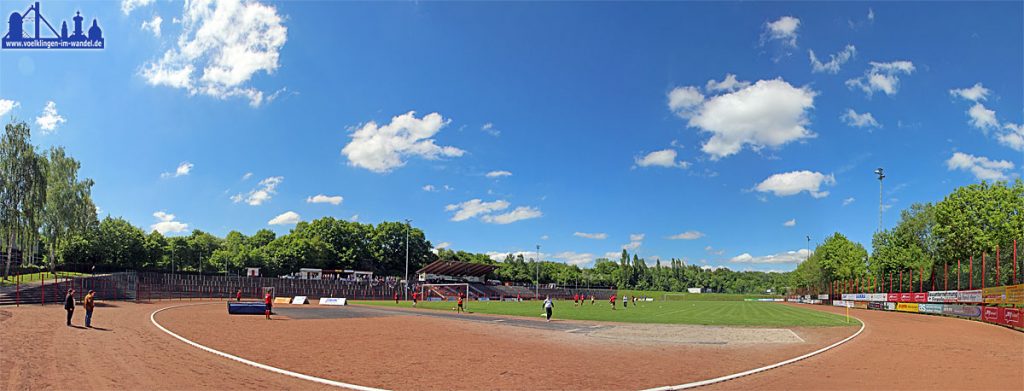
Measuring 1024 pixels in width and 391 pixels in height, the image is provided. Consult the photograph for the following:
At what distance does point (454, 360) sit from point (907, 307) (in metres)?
59.7

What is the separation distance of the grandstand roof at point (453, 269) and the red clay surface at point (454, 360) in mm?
91309

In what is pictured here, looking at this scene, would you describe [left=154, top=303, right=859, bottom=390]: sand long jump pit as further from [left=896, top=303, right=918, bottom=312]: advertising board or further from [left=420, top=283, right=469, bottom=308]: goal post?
[left=420, top=283, right=469, bottom=308]: goal post

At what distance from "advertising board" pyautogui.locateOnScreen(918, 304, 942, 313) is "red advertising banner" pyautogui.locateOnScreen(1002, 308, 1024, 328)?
58.0 feet

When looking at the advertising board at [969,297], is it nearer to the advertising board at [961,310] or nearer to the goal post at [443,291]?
the advertising board at [961,310]

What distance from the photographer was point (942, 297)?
4909 cm

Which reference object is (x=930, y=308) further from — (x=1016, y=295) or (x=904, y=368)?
(x=904, y=368)

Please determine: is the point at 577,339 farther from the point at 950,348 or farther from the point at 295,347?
the point at 950,348

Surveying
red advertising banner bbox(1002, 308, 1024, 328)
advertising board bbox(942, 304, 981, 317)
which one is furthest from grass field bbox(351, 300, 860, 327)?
advertising board bbox(942, 304, 981, 317)

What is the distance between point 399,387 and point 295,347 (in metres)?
8.23

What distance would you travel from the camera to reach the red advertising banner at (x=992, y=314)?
34.9 metres

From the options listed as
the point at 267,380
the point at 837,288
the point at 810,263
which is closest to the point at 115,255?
the point at 267,380

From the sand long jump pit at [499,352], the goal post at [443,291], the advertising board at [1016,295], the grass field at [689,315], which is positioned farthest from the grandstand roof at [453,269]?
the advertising board at [1016,295]

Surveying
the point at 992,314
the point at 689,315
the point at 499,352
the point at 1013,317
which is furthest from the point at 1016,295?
the point at 499,352

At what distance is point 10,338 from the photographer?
1862cm
